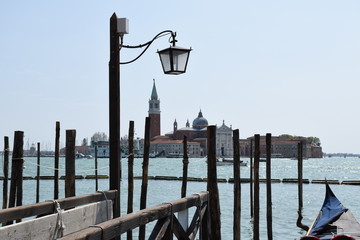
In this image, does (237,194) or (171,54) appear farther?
(237,194)

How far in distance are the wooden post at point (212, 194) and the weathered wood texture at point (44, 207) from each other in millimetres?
1051

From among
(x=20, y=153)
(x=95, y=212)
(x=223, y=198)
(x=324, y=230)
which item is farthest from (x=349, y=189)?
(x=95, y=212)

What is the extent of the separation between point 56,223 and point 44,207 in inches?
16.4

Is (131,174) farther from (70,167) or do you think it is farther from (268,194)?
(70,167)

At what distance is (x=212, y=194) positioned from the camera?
4941 mm

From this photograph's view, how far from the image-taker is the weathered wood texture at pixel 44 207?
326cm

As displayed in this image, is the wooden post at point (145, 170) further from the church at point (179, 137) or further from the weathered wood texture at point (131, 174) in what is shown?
the church at point (179, 137)

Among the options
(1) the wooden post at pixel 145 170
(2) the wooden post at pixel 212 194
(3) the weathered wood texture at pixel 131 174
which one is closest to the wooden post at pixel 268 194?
(1) the wooden post at pixel 145 170

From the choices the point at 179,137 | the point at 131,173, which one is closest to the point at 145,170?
the point at 131,173

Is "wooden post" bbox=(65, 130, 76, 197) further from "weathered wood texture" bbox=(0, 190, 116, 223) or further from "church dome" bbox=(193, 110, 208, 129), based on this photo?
"church dome" bbox=(193, 110, 208, 129)

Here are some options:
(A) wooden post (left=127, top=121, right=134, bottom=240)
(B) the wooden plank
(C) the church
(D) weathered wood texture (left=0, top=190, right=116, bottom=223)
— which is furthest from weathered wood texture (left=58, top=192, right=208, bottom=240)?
(C) the church

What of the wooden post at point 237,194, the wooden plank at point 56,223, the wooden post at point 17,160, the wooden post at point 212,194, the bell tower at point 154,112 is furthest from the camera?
the bell tower at point 154,112

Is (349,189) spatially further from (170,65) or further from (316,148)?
(316,148)

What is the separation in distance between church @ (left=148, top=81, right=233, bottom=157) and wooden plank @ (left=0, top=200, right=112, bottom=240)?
103 metres
